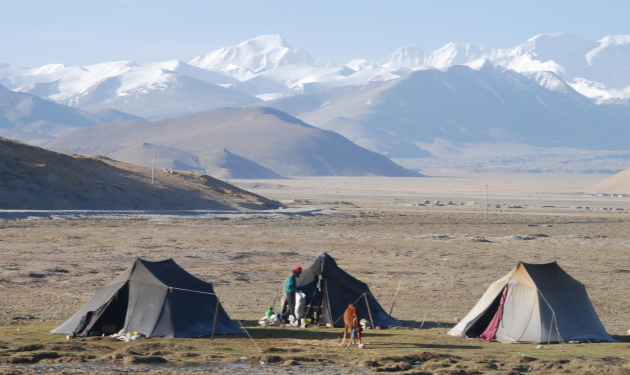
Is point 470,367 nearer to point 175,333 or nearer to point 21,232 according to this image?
point 175,333

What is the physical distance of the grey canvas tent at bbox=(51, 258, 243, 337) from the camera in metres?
18.4

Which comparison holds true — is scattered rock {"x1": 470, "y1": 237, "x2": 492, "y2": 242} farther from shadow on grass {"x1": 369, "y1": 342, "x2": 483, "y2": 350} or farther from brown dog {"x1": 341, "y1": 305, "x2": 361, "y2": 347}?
brown dog {"x1": 341, "y1": 305, "x2": 361, "y2": 347}

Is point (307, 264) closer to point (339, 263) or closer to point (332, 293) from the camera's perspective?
point (339, 263)

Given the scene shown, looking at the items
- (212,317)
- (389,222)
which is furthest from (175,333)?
(389,222)

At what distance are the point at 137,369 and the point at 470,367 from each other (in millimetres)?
5620

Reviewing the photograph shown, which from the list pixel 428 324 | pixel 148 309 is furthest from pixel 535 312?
pixel 148 309

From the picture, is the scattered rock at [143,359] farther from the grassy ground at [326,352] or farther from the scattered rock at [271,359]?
the scattered rock at [271,359]

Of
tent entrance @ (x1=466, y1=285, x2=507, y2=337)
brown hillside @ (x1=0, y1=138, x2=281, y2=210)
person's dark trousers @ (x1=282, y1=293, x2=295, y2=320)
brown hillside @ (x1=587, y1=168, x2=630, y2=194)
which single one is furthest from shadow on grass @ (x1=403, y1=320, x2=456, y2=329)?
brown hillside @ (x1=587, y1=168, x2=630, y2=194)

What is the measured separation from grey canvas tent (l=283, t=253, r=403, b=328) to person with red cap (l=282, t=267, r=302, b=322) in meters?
0.42

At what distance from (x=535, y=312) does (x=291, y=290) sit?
5.23 meters

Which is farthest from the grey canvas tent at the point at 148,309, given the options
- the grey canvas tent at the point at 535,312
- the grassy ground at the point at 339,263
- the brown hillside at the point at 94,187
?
the brown hillside at the point at 94,187

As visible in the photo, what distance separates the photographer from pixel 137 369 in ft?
50.5

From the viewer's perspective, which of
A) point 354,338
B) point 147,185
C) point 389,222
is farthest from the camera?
point 147,185

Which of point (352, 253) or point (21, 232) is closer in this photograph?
point (352, 253)
